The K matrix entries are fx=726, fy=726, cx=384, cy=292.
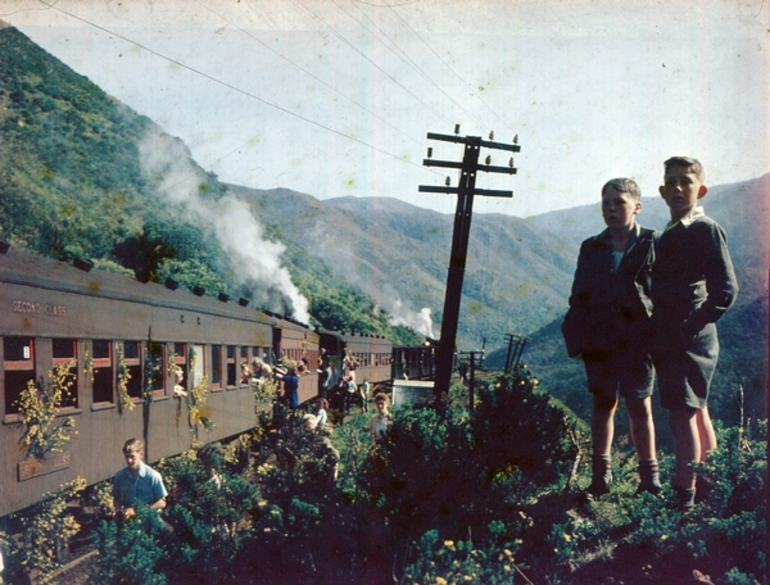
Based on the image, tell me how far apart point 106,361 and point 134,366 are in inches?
24.2

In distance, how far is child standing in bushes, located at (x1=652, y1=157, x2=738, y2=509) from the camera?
403 cm

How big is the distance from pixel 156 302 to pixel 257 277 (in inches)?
1542

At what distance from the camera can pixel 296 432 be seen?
4773 mm

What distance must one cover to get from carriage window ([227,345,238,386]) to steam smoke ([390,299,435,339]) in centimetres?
4803

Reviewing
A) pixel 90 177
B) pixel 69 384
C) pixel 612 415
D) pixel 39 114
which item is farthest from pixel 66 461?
pixel 39 114

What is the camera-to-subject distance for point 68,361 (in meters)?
6.25

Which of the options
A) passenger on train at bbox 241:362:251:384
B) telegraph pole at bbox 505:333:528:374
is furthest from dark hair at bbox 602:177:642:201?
passenger on train at bbox 241:362:251:384

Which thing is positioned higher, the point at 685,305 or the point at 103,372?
the point at 685,305

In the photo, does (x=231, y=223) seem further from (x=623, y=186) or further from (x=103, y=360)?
(x=623, y=186)

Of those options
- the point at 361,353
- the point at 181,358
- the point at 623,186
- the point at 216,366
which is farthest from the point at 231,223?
the point at 623,186

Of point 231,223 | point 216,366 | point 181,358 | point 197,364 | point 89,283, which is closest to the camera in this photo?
point 89,283

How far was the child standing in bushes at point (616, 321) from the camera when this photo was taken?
4180 mm

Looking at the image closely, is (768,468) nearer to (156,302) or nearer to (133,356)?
(133,356)

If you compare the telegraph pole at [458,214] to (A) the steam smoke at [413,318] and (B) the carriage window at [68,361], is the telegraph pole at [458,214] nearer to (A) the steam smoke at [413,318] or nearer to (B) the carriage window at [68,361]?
(B) the carriage window at [68,361]
